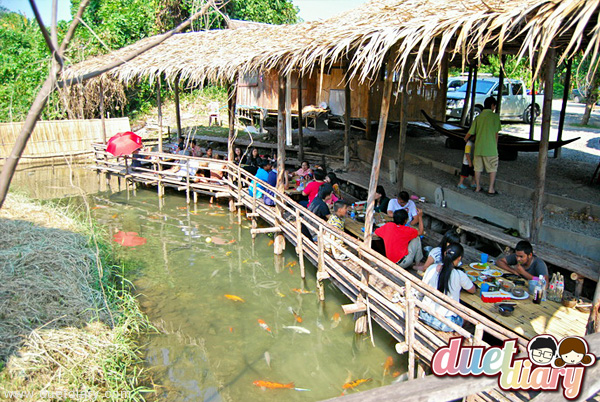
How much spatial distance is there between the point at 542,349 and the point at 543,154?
3.59 meters

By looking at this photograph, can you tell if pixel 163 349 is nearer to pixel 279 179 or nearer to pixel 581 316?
pixel 279 179

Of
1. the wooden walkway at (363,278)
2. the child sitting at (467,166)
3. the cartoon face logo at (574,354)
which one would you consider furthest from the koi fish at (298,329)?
the child sitting at (467,166)

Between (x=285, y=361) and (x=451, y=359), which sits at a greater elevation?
(x=451, y=359)

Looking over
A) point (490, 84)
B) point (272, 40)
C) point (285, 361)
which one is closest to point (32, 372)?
point (285, 361)

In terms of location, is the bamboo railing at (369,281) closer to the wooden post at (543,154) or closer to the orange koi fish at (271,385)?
the orange koi fish at (271,385)

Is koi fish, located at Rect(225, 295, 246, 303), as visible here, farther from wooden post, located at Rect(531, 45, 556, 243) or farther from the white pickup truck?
the white pickup truck

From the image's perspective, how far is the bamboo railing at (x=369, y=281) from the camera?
13.9 feet

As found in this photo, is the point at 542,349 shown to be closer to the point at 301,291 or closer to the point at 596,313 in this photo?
the point at 596,313

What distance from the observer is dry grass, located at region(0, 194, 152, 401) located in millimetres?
4617

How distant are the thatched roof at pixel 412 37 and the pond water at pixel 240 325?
150 inches

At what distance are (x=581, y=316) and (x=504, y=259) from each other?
1.25m

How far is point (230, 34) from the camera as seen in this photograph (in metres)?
12.9

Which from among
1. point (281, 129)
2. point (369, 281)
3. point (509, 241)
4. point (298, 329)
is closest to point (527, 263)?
point (509, 241)

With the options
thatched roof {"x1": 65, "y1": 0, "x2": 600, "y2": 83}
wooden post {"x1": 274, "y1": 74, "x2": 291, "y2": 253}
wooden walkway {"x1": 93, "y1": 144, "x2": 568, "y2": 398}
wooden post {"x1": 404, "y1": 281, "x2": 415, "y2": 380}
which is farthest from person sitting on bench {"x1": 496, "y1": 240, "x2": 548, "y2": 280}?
wooden post {"x1": 274, "y1": 74, "x2": 291, "y2": 253}
